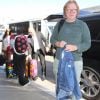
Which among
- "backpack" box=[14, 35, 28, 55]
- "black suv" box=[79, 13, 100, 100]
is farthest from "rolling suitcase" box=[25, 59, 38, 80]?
"black suv" box=[79, 13, 100, 100]

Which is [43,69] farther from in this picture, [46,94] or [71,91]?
[71,91]

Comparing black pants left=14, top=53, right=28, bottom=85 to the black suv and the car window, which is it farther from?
the car window

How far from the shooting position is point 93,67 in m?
8.07

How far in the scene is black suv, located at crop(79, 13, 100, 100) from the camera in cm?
794

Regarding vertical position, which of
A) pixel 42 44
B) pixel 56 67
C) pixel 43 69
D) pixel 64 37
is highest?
pixel 64 37

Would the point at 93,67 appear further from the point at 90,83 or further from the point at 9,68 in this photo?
the point at 9,68

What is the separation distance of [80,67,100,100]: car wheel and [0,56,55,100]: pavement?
682 millimetres

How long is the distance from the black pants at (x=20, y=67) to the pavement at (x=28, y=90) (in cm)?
17

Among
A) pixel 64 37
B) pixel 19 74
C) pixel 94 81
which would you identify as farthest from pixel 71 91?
pixel 19 74

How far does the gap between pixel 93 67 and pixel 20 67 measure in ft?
7.87

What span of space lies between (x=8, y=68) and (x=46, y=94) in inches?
86.2

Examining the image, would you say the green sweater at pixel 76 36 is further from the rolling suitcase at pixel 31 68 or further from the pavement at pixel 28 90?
the rolling suitcase at pixel 31 68

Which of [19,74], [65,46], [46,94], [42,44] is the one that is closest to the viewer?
[65,46]

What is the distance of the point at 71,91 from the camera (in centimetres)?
552
